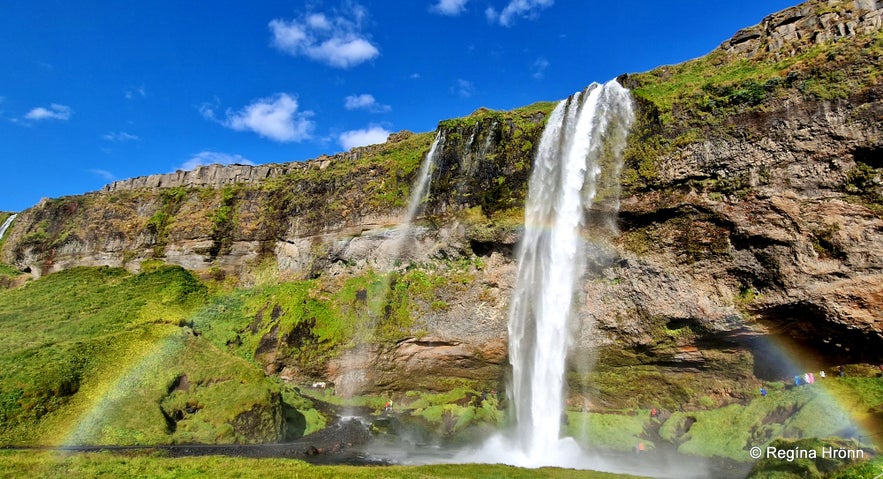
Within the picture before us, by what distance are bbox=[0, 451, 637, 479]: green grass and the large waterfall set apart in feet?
17.7

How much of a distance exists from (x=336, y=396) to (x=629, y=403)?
56.9 ft

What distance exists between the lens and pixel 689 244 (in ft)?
77.9

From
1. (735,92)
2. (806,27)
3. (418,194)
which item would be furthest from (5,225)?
(806,27)

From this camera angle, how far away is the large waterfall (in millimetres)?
24047

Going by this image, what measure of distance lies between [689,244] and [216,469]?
2240 centimetres

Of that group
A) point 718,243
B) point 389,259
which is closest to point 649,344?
point 718,243

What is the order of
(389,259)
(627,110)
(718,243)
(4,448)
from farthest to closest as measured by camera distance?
(389,259)
(627,110)
(718,243)
(4,448)

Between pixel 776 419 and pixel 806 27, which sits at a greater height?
pixel 806 27

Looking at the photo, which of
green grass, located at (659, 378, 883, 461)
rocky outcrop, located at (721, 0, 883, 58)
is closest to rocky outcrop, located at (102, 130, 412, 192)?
rocky outcrop, located at (721, 0, 883, 58)

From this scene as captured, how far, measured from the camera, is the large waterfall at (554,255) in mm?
24047

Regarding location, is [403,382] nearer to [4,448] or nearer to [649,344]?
[649,344]

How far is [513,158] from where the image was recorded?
30516mm

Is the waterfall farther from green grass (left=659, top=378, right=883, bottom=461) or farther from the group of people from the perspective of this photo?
the group of people

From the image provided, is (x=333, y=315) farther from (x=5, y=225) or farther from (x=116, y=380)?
(x=5, y=225)
